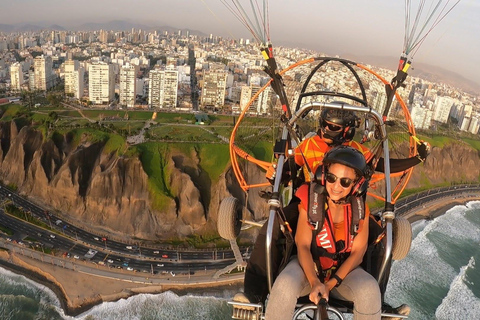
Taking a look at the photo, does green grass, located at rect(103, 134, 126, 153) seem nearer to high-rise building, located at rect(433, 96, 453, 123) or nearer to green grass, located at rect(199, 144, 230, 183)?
green grass, located at rect(199, 144, 230, 183)

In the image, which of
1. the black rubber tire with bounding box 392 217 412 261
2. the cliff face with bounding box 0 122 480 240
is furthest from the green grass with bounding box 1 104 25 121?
the black rubber tire with bounding box 392 217 412 261

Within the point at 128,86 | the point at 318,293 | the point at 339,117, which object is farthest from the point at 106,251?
the point at 128,86

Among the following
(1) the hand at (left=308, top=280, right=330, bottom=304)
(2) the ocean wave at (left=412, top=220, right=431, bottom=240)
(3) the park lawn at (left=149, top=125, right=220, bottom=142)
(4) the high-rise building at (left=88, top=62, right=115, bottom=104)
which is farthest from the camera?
(4) the high-rise building at (left=88, top=62, right=115, bottom=104)

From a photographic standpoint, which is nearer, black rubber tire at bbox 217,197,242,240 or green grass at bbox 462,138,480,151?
black rubber tire at bbox 217,197,242,240

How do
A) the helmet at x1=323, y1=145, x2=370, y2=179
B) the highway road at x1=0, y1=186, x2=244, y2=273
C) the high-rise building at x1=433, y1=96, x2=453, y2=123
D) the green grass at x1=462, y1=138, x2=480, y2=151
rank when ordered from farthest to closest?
1. the high-rise building at x1=433, y1=96, x2=453, y2=123
2. the green grass at x1=462, y1=138, x2=480, y2=151
3. the highway road at x1=0, y1=186, x2=244, y2=273
4. the helmet at x1=323, y1=145, x2=370, y2=179

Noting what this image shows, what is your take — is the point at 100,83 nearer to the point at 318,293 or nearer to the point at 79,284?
the point at 79,284

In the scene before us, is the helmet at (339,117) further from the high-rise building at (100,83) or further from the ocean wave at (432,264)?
the high-rise building at (100,83)

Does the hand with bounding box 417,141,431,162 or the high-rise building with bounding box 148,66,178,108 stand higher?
the hand with bounding box 417,141,431,162
